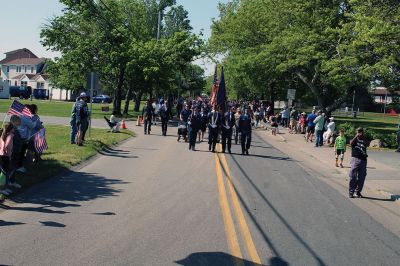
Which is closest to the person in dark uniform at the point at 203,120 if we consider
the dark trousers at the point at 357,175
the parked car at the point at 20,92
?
the dark trousers at the point at 357,175

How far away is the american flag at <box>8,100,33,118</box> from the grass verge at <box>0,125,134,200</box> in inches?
53.0

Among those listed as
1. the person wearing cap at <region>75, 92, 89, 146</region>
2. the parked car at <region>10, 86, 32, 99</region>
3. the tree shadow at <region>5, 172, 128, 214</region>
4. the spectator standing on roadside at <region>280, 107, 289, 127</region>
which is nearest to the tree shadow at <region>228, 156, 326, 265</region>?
the tree shadow at <region>5, 172, 128, 214</region>

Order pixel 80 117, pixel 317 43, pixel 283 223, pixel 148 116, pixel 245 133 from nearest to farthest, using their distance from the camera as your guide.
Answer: pixel 283 223 < pixel 80 117 < pixel 245 133 < pixel 148 116 < pixel 317 43

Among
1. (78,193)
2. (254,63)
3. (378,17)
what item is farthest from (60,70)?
(78,193)

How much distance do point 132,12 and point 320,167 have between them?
35637 millimetres

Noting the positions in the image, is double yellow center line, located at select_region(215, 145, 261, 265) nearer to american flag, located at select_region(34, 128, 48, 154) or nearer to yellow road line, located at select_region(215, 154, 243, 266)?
yellow road line, located at select_region(215, 154, 243, 266)

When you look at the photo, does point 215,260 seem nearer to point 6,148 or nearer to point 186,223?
point 186,223

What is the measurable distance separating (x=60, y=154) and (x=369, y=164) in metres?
11.5

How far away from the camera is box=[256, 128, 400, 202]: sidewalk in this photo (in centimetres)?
1448

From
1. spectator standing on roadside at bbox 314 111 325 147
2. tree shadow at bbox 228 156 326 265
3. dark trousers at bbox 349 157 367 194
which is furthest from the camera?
spectator standing on roadside at bbox 314 111 325 147

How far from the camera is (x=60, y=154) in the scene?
15.4 metres

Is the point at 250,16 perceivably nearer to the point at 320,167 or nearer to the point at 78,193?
the point at 320,167

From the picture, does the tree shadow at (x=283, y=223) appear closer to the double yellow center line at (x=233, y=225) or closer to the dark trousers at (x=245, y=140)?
the double yellow center line at (x=233, y=225)

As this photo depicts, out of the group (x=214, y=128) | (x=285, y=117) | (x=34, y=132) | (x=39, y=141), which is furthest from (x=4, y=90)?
(x=34, y=132)
